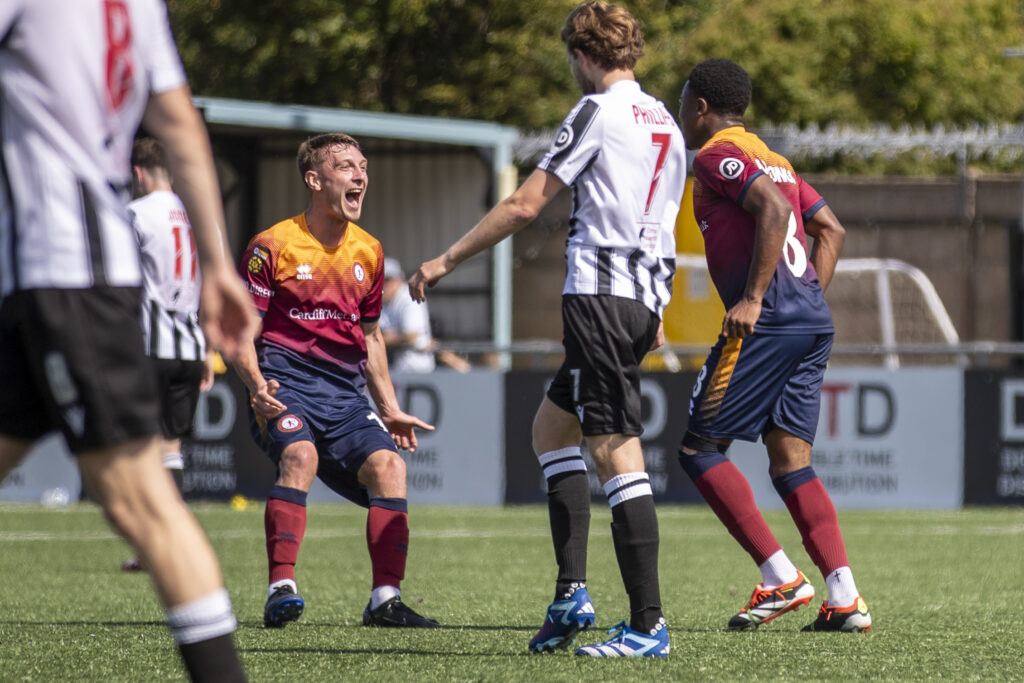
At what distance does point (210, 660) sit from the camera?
3.16 m

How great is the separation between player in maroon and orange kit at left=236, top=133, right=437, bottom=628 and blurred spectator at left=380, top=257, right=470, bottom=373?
7741 mm


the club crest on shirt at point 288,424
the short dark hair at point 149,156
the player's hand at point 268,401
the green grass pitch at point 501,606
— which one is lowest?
the green grass pitch at point 501,606

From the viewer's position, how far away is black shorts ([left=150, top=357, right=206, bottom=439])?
7672mm

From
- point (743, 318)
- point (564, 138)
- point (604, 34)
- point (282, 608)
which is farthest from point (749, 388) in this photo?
point (282, 608)

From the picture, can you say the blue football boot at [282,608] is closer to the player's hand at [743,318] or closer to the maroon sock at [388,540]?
the maroon sock at [388,540]

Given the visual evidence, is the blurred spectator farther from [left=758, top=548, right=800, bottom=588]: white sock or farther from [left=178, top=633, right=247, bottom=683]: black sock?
[left=178, top=633, right=247, bottom=683]: black sock

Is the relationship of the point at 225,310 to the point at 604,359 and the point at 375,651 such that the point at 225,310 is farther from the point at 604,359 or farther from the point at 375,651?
the point at 375,651

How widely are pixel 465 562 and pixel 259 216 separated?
1513 cm

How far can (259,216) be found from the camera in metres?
23.5

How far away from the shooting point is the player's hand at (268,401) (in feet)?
20.2

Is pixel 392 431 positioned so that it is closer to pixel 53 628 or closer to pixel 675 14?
pixel 53 628

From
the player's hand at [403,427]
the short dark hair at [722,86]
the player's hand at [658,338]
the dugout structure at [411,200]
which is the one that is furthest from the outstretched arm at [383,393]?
the dugout structure at [411,200]

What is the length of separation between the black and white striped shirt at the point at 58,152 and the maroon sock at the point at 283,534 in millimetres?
3162

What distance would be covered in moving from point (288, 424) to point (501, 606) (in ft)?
4.21
